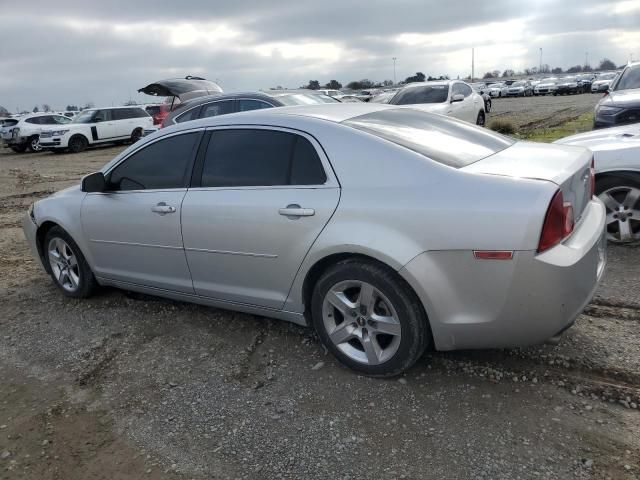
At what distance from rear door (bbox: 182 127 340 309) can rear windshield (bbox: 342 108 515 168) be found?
44cm

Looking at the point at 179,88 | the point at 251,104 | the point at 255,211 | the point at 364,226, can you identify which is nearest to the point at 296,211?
the point at 255,211

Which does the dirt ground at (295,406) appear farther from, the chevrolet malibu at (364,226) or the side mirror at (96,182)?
the side mirror at (96,182)

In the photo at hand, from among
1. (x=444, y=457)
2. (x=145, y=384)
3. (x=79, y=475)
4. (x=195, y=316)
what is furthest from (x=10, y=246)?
(x=444, y=457)

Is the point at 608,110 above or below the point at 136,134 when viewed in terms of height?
above

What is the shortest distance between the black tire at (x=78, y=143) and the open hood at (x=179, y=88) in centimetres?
1073

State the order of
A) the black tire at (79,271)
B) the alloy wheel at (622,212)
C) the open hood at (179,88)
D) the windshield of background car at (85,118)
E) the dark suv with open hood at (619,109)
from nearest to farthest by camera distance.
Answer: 1. the black tire at (79,271)
2. the alloy wheel at (622,212)
3. the dark suv with open hood at (619,109)
4. the open hood at (179,88)
5. the windshield of background car at (85,118)

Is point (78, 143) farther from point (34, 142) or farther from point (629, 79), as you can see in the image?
point (629, 79)

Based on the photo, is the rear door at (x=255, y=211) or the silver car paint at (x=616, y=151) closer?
the rear door at (x=255, y=211)

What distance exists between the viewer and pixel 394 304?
9.86 ft

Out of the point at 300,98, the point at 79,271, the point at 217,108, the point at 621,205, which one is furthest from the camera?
the point at 217,108

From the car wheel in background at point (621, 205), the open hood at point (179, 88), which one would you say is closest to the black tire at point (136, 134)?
the open hood at point (179, 88)

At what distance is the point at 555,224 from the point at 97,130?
21.9m

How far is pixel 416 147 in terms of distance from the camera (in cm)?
316

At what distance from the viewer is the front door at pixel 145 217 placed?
3.95 metres
